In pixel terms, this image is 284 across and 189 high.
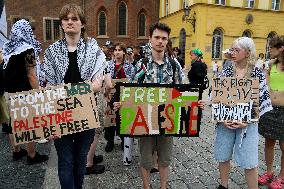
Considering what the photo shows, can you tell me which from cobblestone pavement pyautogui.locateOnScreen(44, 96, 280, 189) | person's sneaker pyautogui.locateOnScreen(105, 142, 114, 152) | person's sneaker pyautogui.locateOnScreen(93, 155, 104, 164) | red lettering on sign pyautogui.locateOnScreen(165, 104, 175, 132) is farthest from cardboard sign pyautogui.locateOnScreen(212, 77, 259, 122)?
person's sneaker pyautogui.locateOnScreen(105, 142, 114, 152)

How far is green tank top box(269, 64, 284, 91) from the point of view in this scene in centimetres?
396

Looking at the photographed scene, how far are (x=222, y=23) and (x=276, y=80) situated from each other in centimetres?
2300

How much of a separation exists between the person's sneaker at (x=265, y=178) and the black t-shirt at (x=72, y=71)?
2.84m

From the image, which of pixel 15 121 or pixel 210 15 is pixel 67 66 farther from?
pixel 210 15

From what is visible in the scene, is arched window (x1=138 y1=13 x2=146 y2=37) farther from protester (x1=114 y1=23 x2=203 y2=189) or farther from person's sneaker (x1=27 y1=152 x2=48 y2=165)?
protester (x1=114 y1=23 x2=203 y2=189)

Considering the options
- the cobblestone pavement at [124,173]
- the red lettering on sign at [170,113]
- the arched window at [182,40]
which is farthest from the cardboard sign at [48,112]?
the arched window at [182,40]

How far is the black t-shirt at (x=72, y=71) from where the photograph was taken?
294cm

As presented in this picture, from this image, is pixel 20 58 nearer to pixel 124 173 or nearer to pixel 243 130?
pixel 124 173

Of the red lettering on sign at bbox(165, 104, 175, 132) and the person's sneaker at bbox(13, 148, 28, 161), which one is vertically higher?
the red lettering on sign at bbox(165, 104, 175, 132)

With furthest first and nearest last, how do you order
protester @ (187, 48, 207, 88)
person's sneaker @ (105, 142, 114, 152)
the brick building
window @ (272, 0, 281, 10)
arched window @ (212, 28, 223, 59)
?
the brick building < window @ (272, 0, 281, 10) < arched window @ (212, 28, 223, 59) < protester @ (187, 48, 207, 88) < person's sneaker @ (105, 142, 114, 152)

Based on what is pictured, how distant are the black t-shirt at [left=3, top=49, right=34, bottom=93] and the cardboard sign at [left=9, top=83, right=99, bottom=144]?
3.37ft

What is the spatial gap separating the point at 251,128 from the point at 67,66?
83.6 inches

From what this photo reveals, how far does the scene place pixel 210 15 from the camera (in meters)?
25.0

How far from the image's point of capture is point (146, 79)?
134 inches
